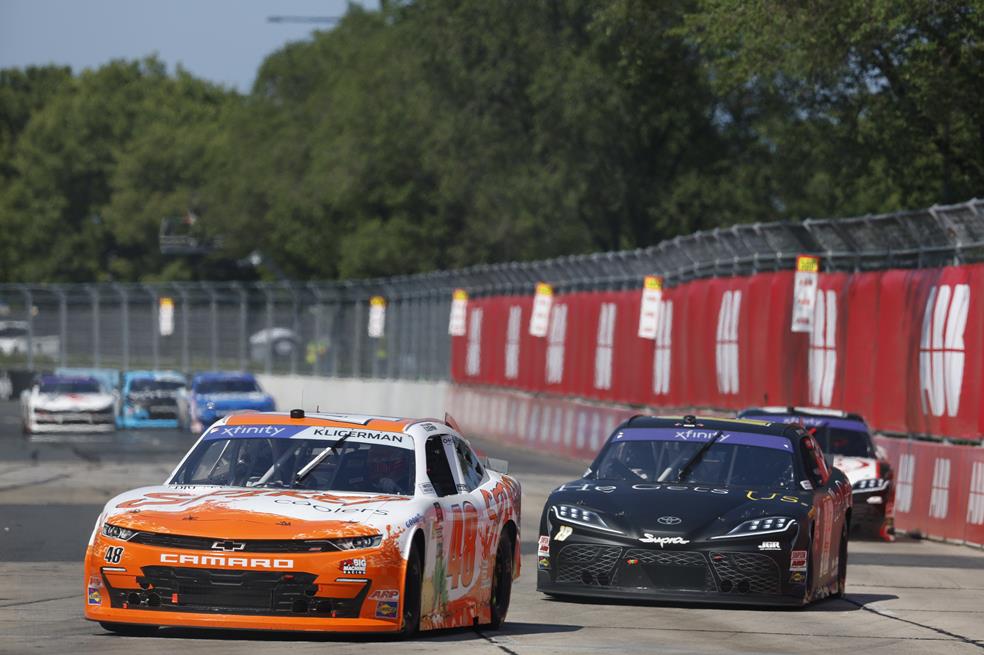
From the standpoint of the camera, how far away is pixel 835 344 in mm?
27297

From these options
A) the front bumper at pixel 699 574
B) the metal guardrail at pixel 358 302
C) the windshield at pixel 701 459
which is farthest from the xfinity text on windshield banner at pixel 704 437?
the metal guardrail at pixel 358 302

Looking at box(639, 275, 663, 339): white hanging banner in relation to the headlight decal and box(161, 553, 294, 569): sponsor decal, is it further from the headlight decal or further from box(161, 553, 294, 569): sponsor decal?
box(161, 553, 294, 569): sponsor decal

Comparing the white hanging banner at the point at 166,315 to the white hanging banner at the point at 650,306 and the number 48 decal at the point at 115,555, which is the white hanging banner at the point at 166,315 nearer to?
the white hanging banner at the point at 650,306

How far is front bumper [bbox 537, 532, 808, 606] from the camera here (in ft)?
44.1

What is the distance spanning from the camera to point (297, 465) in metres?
11.4

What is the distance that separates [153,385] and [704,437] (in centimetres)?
3565

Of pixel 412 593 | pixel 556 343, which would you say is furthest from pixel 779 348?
pixel 412 593

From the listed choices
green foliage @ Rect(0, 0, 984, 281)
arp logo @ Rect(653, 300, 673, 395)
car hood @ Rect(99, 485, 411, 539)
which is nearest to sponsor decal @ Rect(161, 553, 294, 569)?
car hood @ Rect(99, 485, 411, 539)

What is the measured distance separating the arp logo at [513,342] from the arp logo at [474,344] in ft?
9.21

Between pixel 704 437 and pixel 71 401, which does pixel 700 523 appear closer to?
pixel 704 437

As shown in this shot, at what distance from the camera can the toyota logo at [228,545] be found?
10.2m

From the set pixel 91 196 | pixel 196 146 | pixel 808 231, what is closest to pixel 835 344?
pixel 808 231

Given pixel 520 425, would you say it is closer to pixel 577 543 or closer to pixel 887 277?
pixel 887 277

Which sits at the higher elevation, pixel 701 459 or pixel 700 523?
pixel 701 459
